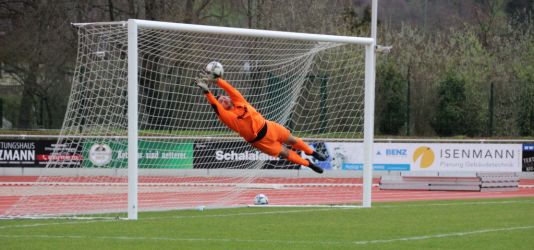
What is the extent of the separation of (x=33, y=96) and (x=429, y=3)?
4336 centimetres

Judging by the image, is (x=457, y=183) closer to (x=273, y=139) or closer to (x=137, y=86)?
(x=273, y=139)

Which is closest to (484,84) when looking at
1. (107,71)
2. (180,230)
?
(107,71)

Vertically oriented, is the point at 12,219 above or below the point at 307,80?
below

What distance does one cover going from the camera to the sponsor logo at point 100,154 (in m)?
24.8

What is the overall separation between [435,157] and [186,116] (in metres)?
12.8

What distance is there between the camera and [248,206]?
2103 cm

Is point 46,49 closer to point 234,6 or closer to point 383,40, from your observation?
point 234,6

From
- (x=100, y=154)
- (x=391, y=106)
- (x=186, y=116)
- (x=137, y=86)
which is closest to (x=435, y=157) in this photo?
(x=391, y=106)

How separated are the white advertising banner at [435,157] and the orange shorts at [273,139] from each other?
1363 centimetres

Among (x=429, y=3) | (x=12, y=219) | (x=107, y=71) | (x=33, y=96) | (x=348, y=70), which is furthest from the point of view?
(x=429, y=3)

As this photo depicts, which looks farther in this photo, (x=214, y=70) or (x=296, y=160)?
(x=296, y=160)

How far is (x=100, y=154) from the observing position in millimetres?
25500

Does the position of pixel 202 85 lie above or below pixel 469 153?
above

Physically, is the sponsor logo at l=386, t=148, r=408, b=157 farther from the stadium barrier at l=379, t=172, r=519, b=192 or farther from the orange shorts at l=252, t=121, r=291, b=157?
the orange shorts at l=252, t=121, r=291, b=157
